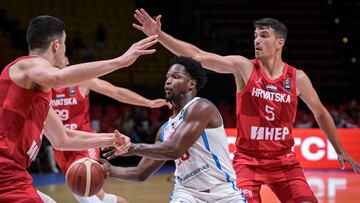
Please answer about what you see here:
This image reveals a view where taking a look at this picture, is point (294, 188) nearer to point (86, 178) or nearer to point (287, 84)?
point (287, 84)

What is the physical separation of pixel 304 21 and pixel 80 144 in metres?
16.7

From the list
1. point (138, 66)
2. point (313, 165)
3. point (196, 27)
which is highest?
point (196, 27)

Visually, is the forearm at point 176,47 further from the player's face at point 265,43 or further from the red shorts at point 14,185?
the red shorts at point 14,185

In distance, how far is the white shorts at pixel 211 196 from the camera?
183 inches

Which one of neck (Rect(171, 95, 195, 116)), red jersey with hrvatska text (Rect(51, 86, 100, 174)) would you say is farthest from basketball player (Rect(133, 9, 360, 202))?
red jersey with hrvatska text (Rect(51, 86, 100, 174))

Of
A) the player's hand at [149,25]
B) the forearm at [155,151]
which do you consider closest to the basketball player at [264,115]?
the player's hand at [149,25]

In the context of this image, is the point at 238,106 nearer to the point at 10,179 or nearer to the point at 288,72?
the point at 288,72

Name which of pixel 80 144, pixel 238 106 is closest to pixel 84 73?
pixel 80 144

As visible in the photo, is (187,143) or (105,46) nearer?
(187,143)

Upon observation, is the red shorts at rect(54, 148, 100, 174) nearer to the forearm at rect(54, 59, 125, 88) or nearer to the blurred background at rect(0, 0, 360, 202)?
the forearm at rect(54, 59, 125, 88)

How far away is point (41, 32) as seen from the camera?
14.0 feet

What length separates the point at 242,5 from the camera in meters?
21.0

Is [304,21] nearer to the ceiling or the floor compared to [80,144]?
nearer to the ceiling

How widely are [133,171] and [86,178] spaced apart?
1.35 feet
